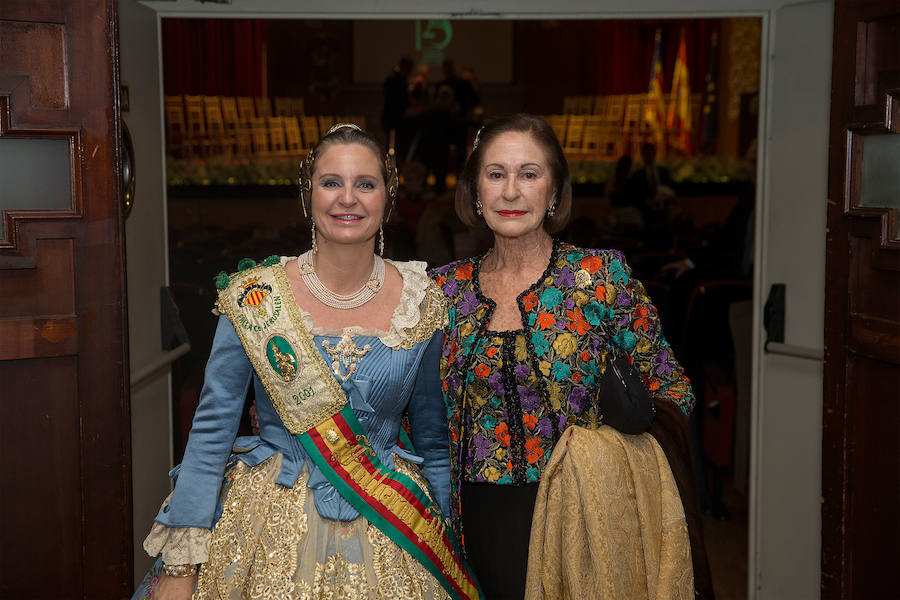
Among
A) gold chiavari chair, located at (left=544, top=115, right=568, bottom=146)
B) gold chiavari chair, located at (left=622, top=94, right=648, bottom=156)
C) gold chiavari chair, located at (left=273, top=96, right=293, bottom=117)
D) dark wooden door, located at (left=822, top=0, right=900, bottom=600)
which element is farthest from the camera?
gold chiavari chair, located at (left=622, top=94, right=648, bottom=156)

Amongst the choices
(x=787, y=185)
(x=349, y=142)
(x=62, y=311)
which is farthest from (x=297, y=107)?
(x=349, y=142)

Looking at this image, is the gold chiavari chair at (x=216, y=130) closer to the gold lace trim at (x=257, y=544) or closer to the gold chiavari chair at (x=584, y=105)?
the gold chiavari chair at (x=584, y=105)

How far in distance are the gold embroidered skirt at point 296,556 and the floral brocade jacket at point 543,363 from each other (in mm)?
311

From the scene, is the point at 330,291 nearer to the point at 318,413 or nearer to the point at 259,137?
Result: the point at 318,413

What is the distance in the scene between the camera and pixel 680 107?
11031mm

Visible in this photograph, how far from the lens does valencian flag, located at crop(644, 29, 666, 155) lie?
10.6 meters

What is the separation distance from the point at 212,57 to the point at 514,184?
801 centimetres

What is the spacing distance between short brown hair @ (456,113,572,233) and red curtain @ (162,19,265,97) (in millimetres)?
6908

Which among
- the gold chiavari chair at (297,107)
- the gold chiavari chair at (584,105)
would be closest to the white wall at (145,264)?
the gold chiavari chair at (297,107)

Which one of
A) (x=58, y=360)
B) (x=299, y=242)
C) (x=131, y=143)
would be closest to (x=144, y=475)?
(x=58, y=360)

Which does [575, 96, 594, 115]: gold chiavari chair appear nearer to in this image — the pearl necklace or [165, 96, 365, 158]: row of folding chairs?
[165, 96, 365, 158]: row of folding chairs

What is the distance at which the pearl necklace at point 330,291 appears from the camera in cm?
185

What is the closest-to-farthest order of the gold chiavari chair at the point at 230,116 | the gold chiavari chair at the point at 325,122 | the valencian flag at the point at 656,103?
the gold chiavari chair at the point at 230,116 < the gold chiavari chair at the point at 325,122 < the valencian flag at the point at 656,103

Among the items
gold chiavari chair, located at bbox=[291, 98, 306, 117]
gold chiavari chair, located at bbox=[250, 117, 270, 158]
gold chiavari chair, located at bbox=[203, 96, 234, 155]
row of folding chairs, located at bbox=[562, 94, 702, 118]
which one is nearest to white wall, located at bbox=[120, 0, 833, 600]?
gold chiavari chair, located at bbox=[203, 96, 234, 155]
